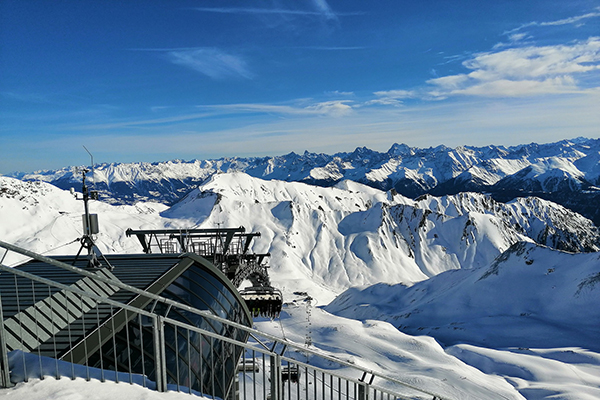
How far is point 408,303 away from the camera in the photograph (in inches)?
2557

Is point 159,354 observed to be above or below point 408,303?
above

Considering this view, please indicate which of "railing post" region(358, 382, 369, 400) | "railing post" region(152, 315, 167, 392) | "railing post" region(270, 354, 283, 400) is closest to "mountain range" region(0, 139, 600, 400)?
"railing post" region(358, 382, 369, 400)

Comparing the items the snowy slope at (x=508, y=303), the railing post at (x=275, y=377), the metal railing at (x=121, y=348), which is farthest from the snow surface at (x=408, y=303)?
the railing post at (x=275, y=377)

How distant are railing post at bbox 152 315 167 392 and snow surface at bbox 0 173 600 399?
23 centimetres

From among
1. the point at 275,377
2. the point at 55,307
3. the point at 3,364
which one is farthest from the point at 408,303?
the point at 3,364

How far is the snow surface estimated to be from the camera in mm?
27605

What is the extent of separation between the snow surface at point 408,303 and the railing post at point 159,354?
0.23 m

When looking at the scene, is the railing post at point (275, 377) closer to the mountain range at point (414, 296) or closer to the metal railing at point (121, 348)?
the metal railing at point (121, 348)

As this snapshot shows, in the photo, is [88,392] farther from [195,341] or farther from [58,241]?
[58,241]

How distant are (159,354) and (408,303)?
64540 millimetres

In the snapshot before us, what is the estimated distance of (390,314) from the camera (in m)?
60.4

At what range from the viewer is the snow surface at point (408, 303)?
27605mm

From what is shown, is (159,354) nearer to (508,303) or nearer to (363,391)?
(363,391)

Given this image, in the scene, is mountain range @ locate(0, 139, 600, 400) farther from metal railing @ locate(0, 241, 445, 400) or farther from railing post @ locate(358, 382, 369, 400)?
railing post @ locate(358, 382, 369, 400)
